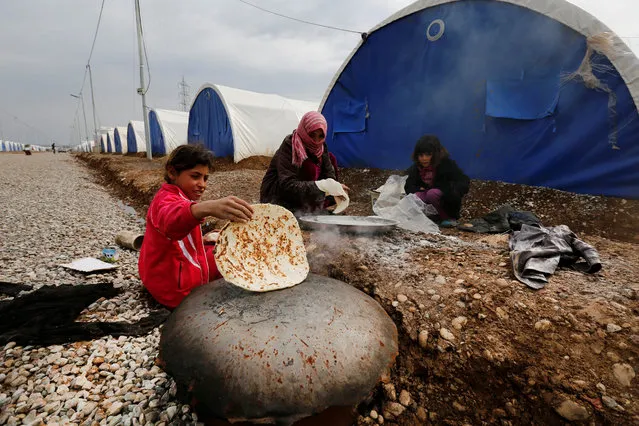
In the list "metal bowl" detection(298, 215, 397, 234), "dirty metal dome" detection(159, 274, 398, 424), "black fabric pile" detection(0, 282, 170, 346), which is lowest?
"black fabric pile" detection(0, 282, 170, 346)

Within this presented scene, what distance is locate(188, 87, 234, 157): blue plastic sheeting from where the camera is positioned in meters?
13.1

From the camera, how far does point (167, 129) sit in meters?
19.9

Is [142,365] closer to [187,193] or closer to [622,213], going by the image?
[187,193]

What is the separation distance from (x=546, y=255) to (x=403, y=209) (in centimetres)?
202

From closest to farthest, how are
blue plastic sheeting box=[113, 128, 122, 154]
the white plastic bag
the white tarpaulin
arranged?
1. the white plastic bag
2. the white tarpaulin
3. blue plastic sheeting box=[113, 128, 122, 154]

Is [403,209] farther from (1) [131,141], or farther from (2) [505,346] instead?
(1) [131,141]

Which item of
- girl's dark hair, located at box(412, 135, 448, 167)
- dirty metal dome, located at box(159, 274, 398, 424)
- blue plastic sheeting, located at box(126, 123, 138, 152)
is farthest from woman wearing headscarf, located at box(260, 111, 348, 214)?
blue plastic sheeting, located at box(126, 123, 138, 152)

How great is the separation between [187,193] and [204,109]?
14488mm

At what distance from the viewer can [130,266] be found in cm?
378

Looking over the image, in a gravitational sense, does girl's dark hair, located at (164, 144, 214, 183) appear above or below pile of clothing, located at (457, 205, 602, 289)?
above

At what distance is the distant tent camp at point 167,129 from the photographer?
19.7 meters

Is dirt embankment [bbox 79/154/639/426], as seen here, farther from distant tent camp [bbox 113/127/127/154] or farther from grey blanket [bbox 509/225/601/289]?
distant tent camp [bbox 113/127/127/154]

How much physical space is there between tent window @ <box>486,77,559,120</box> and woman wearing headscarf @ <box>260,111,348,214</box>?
3.39 meters

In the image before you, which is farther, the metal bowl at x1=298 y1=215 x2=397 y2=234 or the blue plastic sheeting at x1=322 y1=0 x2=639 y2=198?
the blue plastic sheeting at x1=322 y1=0 x2=639 y2=198
